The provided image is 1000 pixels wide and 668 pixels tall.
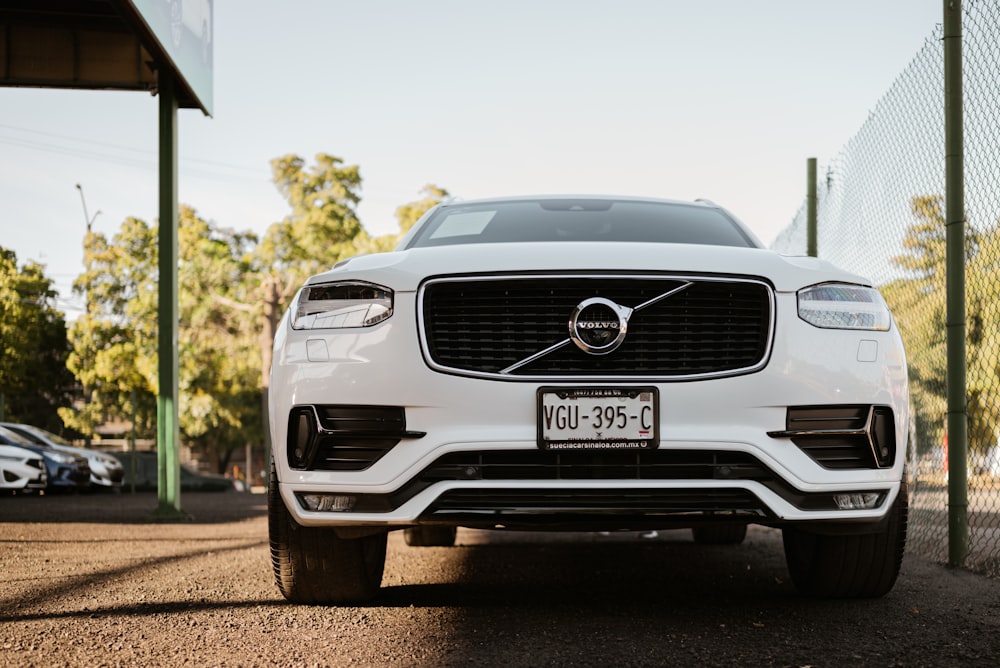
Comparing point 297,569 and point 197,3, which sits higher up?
point 197,3

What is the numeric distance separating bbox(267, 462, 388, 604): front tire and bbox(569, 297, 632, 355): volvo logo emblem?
110 centimetres

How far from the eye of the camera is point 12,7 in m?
10.2

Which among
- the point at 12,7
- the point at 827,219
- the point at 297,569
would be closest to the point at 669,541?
the point at 827,219

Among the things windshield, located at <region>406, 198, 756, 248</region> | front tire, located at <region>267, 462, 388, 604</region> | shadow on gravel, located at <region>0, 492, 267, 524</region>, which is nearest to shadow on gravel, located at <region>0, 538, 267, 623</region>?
front tire, located at <region>267, 462, 388, 604</region>

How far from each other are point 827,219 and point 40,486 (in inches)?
506

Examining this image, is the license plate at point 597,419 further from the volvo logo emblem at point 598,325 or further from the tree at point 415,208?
the tree at point 415,208

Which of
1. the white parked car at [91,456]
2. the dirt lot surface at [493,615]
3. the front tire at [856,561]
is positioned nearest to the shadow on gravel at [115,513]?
the dirt lot surface at [493,615]

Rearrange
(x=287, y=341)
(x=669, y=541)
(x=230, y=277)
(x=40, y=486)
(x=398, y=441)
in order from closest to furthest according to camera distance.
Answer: (x=398, y=441), (x=287, y=341), (x=669, y=541), (x=40, y=486), (x=230, y=277)

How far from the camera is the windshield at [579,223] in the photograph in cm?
470

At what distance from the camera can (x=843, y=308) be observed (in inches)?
141

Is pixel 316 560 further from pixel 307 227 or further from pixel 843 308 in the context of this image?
pixel 307 227

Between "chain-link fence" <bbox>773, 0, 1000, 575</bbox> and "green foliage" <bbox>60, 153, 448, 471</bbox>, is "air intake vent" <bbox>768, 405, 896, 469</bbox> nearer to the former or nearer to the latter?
"chain-link fence" <bbox>773, 0, 1000, 575</bbox>

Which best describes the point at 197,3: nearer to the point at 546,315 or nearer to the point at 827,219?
the point at 827,219

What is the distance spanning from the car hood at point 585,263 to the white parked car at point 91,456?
1498cm
